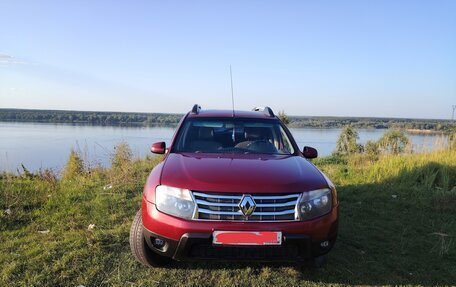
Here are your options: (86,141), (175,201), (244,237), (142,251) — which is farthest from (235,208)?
(86,141)

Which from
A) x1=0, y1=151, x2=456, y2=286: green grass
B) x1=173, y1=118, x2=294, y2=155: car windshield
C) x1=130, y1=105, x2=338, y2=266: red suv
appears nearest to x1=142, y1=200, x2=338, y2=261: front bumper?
x1=130, y1=105, x2=338, y2=266: red suv

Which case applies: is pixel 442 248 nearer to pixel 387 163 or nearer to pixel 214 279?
pixel 214 279

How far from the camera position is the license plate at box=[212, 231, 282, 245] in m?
2.64

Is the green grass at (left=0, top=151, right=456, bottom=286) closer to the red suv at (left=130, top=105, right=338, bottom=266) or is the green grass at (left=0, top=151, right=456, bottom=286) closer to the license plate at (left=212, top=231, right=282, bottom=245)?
the red suv at (left=130, top=105, right=338, bottom=266)

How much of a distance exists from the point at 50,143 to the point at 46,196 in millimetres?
24720

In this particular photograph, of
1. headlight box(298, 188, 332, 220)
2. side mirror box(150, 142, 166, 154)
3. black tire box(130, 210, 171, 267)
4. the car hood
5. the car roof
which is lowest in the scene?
black tire box(130, 210, 171, 267)

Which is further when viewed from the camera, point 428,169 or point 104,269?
point 428,169

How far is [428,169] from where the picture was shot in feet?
25.3

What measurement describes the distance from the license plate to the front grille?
0.10m

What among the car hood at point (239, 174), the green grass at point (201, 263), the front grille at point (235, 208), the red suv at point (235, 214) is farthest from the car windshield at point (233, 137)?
the green grass at point (201, 263)

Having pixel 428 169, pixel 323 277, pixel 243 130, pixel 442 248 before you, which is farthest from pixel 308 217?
pixel 428 169

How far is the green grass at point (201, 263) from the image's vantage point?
320 centimetres

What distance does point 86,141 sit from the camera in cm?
1165

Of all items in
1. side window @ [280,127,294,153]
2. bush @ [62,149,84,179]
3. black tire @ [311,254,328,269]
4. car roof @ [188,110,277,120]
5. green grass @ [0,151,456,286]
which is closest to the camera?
green grass @ [0,151,456,286]
